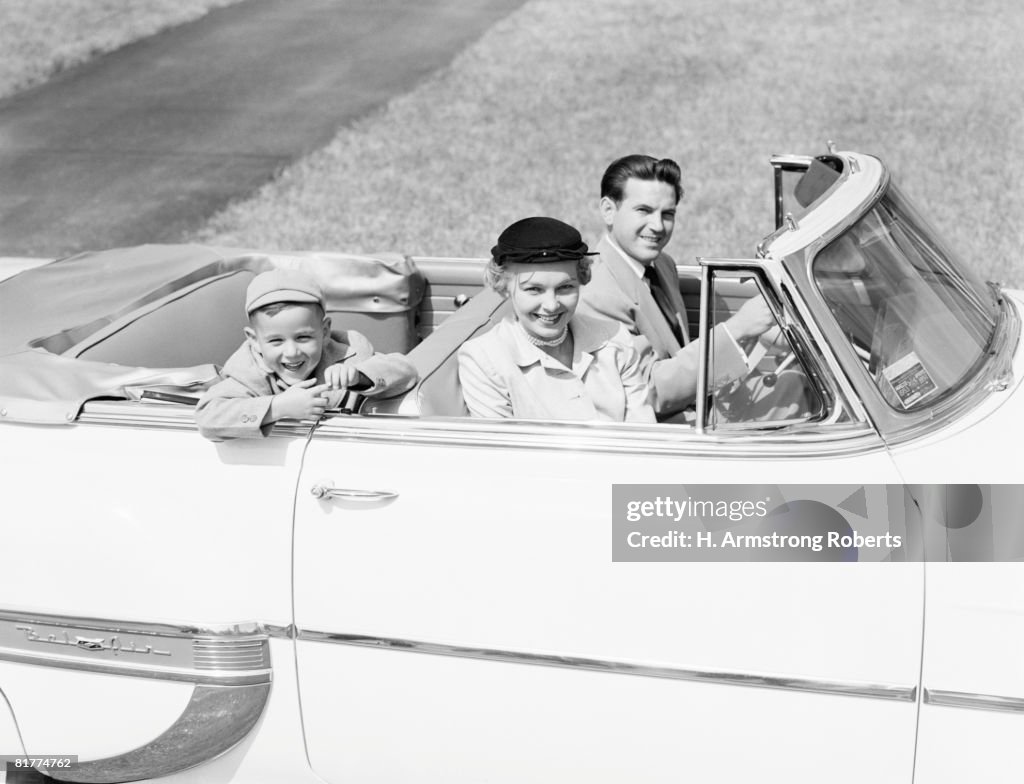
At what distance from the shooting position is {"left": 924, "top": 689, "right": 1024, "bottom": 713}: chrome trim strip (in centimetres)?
222

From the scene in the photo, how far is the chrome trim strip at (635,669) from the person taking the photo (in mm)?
2273

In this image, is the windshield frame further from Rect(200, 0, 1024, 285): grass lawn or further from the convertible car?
Rect(200, 0, 1024, 285): grass lawn

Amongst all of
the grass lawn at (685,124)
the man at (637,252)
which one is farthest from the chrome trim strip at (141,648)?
the grass lawn at (685,124)

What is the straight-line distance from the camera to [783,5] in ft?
43.7

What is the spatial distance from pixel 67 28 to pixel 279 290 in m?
12.7

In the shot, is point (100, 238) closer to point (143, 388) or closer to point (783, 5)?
point (143, 388)

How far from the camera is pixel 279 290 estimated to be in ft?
8.84

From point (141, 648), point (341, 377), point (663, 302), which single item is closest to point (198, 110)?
point (663, 302)

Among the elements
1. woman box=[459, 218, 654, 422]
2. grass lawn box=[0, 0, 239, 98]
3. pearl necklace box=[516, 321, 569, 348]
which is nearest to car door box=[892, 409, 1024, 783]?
woman box=[459, 218, 654, 422]

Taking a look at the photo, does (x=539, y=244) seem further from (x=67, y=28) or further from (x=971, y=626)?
(x=67, y=28)

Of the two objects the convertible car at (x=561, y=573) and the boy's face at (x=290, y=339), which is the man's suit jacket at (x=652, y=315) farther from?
the boy's face at (x=290, y=339)

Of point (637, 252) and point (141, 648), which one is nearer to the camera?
point (141, 648)

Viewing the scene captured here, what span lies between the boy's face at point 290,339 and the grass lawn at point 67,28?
1066cm

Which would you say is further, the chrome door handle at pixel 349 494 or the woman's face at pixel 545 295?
the woman's face at pixel 545 295
